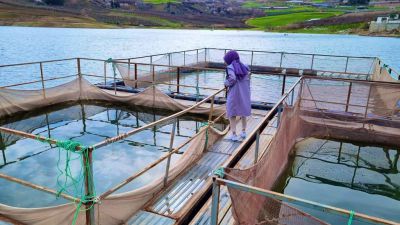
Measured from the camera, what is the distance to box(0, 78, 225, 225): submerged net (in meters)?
3.81

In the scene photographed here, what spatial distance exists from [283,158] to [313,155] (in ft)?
5.98

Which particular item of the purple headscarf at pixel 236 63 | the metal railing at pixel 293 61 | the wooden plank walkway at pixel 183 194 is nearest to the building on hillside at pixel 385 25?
the metal railing at pixel 293 61

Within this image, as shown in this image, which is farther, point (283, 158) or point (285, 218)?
point (283, 158)

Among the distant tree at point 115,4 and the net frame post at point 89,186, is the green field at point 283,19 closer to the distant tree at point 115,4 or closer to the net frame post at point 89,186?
the distant tree at point 115,4

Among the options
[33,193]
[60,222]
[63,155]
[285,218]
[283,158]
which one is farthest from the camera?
[63,155]

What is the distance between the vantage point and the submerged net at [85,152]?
3811 millimetres

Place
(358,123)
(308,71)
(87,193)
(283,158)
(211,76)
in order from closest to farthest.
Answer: (87,193)
(283,158)
(358,123)
(308,71)
(211,76)

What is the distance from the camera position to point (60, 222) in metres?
3.82

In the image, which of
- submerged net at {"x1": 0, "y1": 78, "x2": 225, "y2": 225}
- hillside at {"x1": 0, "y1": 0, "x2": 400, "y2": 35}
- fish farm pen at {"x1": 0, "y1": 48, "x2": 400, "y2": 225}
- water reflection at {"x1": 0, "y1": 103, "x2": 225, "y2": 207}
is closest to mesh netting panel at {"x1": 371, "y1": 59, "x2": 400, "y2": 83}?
fish farm pen at {"x1": 0, "y1": 48, "x2": 400, "y2": 225}

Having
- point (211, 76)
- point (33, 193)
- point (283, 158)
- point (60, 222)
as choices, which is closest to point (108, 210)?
point (60, 222)

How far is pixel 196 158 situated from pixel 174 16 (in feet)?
433

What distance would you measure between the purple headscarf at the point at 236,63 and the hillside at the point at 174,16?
9890 cm

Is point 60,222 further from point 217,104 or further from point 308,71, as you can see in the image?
point 308,71

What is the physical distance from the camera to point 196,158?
6406 millimetres
